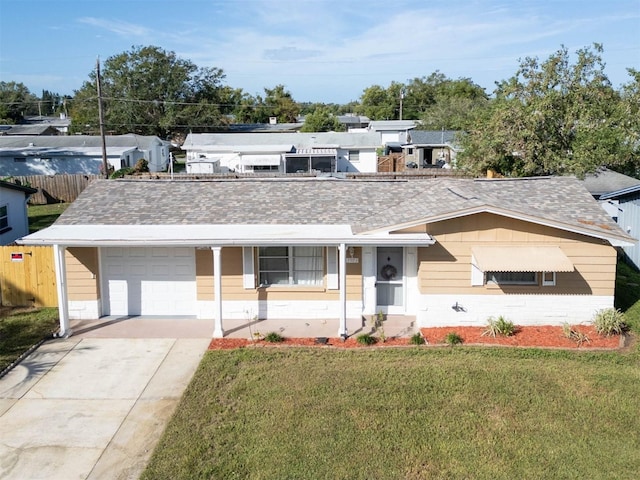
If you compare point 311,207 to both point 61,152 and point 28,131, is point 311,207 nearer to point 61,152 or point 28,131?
point 61,152

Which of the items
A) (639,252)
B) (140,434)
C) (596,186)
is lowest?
(140,434)

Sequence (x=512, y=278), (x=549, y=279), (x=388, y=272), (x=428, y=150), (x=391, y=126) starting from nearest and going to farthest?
(x=549, y=279)
(x=512, y=278)
(x=388, y=272)
(x=428, y=150)
(x=391, y=126)

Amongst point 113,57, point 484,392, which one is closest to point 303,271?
point 484,392

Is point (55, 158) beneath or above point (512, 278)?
above

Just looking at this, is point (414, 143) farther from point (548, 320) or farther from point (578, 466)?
point (578, 466)

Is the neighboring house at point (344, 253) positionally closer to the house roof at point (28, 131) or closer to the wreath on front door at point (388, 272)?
the wreath on front door at point (388, 272)

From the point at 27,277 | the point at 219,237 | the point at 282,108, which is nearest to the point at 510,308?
the point at 219,237
